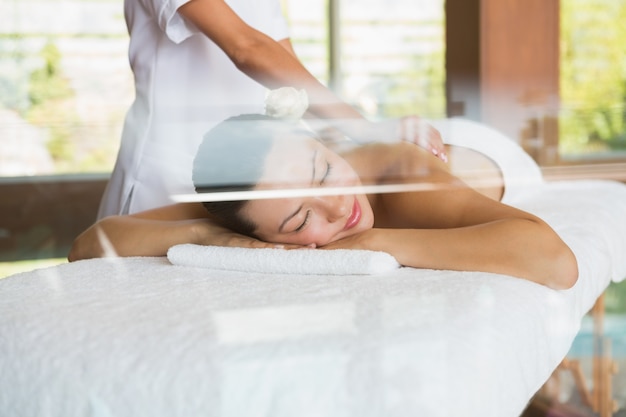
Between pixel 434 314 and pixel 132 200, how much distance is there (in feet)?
2.93

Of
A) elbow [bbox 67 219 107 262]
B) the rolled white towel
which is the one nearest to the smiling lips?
the rolled white towel

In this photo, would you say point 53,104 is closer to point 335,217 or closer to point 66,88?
point 66,88

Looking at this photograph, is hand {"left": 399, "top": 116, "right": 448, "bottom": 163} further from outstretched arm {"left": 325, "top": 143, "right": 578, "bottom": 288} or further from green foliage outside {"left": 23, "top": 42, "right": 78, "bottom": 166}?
green foliage outside {"left": 23, "top": 42, "right": 78, "bottom": 166}

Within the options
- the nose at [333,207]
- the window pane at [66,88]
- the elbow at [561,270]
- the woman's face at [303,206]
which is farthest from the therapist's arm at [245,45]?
the window pane at [66,88]

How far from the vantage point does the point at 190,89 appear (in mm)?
1545

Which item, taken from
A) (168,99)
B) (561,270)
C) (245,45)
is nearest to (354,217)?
(561,270)

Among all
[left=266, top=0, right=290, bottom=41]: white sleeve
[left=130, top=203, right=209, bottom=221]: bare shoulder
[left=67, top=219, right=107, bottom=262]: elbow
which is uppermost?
[left=266, top=0, right=290, bottom=41]: white sleeve

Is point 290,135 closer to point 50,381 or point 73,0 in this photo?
point 50,381

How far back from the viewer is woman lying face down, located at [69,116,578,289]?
2.95 ft

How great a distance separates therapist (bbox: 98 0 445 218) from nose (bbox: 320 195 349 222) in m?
0.33

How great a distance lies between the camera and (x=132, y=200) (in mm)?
1454

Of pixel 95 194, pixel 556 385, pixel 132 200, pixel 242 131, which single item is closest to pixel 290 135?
pixel 242 131

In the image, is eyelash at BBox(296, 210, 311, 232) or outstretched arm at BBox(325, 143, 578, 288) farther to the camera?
eyelash at BBox(296, 210, 311, 232)

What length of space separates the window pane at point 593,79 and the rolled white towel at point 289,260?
164 centimetres
